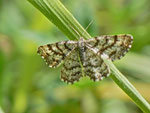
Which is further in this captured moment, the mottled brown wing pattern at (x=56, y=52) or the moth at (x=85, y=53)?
the mottled brown wing pattern at (x=56, y=52)

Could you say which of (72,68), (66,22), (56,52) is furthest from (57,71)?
(66,22)

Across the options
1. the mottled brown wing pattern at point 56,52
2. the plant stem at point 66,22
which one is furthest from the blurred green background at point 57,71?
the plant stem at point 66,22

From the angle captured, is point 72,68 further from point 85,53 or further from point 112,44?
point 112,44

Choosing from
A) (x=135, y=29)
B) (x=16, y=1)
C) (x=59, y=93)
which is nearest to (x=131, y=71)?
(x=135, y=29)

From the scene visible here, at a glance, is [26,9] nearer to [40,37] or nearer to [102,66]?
[40,37]

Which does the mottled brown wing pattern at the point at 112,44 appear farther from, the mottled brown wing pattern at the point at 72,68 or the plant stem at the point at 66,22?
the plant stem at the point at 66,22

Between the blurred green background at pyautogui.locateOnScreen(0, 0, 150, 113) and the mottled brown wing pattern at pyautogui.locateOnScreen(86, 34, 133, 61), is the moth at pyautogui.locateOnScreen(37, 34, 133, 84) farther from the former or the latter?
the blurred green background at pyautogui.locateOnScreen(0, 0, 150, 113)
